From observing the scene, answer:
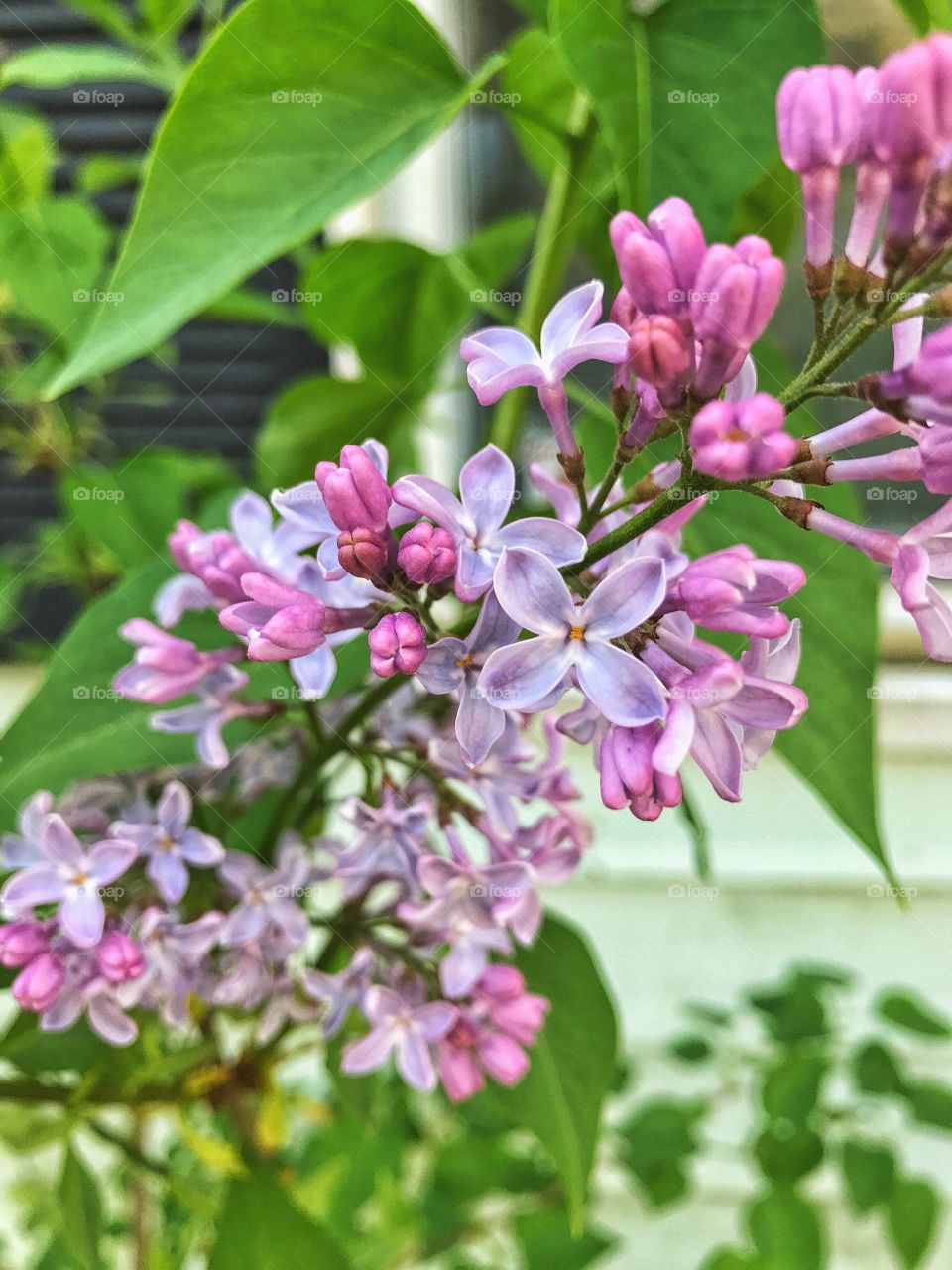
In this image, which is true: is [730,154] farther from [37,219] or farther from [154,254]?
[37,219]

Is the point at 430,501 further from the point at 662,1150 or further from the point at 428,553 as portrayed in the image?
the point at 662,1150

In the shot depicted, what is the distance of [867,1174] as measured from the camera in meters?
0.52

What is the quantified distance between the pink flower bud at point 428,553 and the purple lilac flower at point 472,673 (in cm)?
1

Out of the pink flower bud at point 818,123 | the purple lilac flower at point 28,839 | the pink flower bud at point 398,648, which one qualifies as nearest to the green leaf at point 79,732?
the purple lilac flower at point 28,839

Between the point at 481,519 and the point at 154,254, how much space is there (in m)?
0.10

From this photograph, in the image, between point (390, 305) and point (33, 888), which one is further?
point (390, 305)

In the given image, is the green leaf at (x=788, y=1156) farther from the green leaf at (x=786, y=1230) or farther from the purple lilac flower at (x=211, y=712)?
the purple lilac flower at (x=211, y=712)

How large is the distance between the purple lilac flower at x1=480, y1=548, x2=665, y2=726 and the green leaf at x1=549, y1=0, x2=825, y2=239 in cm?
11

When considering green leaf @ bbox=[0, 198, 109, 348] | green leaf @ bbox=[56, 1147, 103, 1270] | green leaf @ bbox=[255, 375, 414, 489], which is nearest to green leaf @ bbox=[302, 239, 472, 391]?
green leaf @ bbox=[255, 375, 414, 489]

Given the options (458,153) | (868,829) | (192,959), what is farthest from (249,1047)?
(458,153)

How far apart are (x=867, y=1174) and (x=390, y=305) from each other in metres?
0.49

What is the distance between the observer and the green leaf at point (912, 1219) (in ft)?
1.63

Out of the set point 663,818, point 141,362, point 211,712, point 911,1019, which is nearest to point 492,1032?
point 211,712

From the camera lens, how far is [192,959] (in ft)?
0.95
